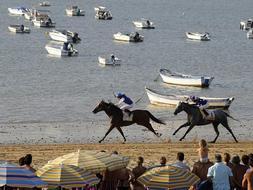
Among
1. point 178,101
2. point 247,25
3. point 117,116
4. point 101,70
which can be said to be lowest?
point 247,25

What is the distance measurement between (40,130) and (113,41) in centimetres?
6058

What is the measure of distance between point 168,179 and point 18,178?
9.58 ft

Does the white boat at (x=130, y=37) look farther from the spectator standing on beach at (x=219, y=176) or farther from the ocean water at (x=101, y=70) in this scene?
the spectator standing on beach at (x=219, y=176)

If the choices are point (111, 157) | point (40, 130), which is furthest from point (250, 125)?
point (111, 157)

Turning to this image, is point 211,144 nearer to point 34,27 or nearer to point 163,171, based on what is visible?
point 163,171

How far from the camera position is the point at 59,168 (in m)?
15.5

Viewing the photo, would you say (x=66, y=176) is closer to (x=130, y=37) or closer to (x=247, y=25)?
(x=130, y=37)

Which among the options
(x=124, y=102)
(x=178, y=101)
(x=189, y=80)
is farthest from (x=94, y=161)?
(x=189, y=80)

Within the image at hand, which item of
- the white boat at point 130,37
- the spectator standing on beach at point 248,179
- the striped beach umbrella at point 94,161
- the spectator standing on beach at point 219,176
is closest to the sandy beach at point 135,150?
the striped beach umbrella at point 94,161

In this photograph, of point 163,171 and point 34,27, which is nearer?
point 163,171

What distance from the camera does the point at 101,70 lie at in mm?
68062

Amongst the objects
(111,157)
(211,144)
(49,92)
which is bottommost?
(49,92)

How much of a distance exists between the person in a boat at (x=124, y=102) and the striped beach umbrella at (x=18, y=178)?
1567 centimetres

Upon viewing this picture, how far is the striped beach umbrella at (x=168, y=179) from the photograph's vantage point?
15430mm
